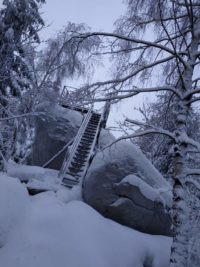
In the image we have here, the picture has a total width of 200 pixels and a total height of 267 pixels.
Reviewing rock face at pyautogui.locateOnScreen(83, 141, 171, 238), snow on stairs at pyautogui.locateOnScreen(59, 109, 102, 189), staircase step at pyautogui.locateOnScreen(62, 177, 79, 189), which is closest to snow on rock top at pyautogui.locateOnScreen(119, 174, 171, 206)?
rock face at pyautogui.locateOnScreen(83, 141, 171, 238)

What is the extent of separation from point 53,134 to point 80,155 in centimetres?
401

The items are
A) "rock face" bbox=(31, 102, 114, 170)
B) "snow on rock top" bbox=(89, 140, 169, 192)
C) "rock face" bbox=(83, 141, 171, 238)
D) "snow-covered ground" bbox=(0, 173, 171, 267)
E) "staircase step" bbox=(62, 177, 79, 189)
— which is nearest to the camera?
"snow-covered ground" bbox=(0, 173, 171, 267)

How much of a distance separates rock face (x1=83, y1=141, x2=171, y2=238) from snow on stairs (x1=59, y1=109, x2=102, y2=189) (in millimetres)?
1086

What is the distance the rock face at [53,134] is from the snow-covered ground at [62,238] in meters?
7.40

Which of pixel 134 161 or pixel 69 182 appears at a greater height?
Result: pixel 134 161

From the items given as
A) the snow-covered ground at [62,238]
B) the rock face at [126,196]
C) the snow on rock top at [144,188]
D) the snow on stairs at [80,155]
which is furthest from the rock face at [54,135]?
the snow-covered ground at [62,238]

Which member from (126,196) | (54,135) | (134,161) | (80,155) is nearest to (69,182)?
(80,155)

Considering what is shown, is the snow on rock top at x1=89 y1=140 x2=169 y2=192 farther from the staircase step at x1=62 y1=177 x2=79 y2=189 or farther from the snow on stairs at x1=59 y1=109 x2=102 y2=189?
the staircase step at x1=62 y1=177 x2=79 y2=189

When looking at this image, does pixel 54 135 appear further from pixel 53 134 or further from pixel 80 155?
pixel 80 155

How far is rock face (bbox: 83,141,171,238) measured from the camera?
857 centimetres

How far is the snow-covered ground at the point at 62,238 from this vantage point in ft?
19.5

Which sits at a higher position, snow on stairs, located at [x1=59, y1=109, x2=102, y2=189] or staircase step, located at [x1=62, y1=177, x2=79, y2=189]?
snow on stairs, located at [x1=59, y1=109, x2=102, y2=189]

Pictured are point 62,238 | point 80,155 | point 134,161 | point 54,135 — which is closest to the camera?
point 62,238

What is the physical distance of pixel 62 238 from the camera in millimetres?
6469
